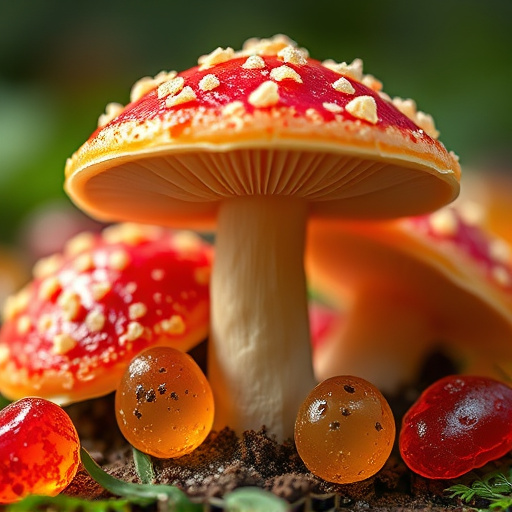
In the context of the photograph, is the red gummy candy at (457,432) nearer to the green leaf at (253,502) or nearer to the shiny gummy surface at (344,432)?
the shiny gummy surface at (344,432)

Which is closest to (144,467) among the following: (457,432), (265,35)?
(457,432)

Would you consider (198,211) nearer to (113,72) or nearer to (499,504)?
(499,504)

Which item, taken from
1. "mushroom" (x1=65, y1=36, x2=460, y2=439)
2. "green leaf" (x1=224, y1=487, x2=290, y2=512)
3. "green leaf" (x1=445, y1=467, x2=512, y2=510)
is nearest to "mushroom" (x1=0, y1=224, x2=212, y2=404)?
"mushroom" (x1=65, y1=36, x2=460, y2=439)

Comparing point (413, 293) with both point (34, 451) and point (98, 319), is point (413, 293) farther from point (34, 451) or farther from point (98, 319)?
point (34, 451)

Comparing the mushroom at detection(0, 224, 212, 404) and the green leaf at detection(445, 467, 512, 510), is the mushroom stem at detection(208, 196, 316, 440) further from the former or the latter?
the green leaf at detection(445, 467, 512, 510)

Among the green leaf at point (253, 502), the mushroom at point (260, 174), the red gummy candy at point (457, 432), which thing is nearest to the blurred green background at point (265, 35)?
the mushroom at point (260, 174)

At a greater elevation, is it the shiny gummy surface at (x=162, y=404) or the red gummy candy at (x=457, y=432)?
the shiny gummy surface at (x=162, y=404)
